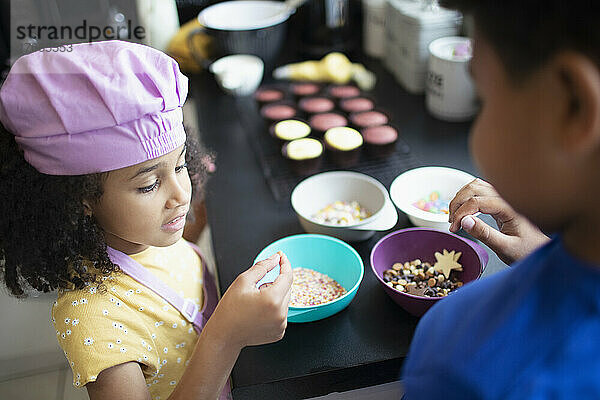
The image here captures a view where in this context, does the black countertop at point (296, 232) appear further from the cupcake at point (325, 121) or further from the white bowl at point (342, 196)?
the cupcake at point (325, 121)

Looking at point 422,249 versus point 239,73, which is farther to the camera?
point 239,73

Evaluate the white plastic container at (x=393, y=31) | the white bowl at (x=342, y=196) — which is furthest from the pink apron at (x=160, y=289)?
the white plastic container at (x=393, y=31)

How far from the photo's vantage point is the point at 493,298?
0.50 m

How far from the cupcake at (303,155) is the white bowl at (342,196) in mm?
87

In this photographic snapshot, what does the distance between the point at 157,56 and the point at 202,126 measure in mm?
712

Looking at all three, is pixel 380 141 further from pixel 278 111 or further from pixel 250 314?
pixel 250 314

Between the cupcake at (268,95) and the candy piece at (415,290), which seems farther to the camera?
the cupcake at (268,95)

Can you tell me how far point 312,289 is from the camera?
3.02 ft

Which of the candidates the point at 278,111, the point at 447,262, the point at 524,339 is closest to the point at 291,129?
the point at 278,111

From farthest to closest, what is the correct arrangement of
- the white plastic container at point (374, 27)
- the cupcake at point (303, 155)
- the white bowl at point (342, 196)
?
the white plastic container at point (374, 27) < the cupcake at point (303, 155) < the white bowl at point (342, 196)

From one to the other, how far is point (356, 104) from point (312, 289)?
0.64 m

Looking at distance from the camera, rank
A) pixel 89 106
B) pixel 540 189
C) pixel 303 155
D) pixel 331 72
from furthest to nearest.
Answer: pixel 331 72 → pixel 303 155 → pixel 89 106 → pixel 540 189

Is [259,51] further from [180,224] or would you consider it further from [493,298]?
[493,298]

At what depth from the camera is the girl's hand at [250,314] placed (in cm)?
73
